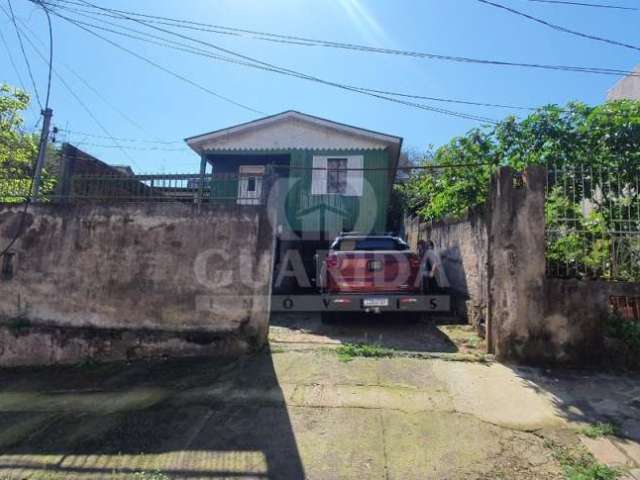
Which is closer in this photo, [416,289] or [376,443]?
[376,443]

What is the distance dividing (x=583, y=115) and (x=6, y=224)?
9.42 m

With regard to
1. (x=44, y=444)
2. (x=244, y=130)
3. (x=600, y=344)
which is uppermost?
(x=244, y=130)

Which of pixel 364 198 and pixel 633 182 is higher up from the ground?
pixel 364 198

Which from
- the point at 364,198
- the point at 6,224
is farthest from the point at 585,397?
the point at 364,198

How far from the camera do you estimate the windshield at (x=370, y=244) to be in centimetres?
691

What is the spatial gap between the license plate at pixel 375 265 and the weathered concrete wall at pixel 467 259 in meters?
1.62

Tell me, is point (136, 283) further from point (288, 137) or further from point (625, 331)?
point (288, 137)

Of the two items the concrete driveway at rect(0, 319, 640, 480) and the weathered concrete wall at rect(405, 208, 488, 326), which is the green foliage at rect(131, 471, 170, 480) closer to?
the concrete driveway at rect(0, 319, 640, 480)

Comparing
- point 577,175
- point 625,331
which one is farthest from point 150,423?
point 577,175

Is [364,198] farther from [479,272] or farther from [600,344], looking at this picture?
[600,344]

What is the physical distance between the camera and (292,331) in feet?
21.5

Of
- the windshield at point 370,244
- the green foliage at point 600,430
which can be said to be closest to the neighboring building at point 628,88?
the windshield at point 370,244

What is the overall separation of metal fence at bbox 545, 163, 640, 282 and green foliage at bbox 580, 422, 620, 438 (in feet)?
6.89

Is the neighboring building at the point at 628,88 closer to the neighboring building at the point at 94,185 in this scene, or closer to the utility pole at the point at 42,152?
the neighboring building at the point at 94,185
